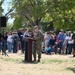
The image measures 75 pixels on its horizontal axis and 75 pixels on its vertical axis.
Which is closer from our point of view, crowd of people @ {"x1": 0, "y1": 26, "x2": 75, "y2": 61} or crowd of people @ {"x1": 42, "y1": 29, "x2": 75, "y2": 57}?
crowd of people @ {"x1": 0, "y1": 26, "x2": 75, "y2": 61}

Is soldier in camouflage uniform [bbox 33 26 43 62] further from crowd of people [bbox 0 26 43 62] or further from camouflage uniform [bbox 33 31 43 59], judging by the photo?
crowd of people [bbox 0 26 43 62]

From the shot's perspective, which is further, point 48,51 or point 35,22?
point 35,22

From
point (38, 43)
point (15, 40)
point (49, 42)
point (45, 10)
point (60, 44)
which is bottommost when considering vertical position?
point (60, 44)

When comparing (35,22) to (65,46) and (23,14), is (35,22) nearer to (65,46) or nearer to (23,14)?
(23,14)

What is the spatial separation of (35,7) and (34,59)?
15684 millimetres

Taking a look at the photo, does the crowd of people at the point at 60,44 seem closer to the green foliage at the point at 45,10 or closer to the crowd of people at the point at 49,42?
the crowd of people at the point at 49,42

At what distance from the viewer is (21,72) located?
39.9ft

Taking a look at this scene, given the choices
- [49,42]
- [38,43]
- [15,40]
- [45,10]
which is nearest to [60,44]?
[49,42]

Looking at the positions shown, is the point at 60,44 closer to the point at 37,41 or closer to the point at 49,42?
the point at 49,42

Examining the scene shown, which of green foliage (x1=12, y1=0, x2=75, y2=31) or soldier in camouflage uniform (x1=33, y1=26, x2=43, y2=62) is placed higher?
green foliage (x1=12, y1=0, x2=75, y2=31)

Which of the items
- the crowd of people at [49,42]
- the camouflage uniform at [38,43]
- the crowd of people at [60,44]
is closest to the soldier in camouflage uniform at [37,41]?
the camouflage uniform at [38,43]

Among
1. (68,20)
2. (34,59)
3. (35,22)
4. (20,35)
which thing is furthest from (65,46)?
(68,20)

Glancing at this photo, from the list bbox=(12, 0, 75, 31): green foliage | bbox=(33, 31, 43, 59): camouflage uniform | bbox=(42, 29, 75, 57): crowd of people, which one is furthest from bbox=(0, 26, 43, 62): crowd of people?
bbox=(12, 0, 75, 31): green foliage

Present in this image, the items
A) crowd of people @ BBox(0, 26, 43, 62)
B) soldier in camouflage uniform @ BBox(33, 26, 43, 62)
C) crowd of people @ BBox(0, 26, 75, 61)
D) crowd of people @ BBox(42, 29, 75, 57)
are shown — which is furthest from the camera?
crowd of people @ BBox(42, 29, 75, 57)
